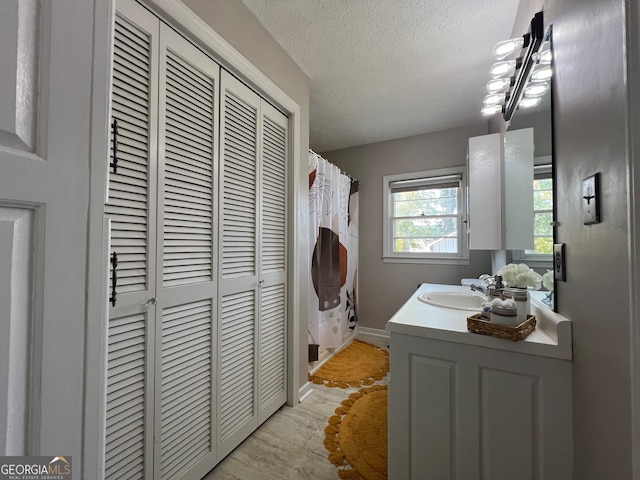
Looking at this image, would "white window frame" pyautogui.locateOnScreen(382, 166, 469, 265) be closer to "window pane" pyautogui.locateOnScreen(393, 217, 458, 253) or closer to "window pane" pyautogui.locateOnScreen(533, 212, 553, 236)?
"window pane" pyautogui.locateOnScreen(393, 217, 458, 253)

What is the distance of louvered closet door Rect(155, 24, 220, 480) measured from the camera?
1094 mm

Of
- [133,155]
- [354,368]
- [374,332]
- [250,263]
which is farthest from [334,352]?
[133,155]

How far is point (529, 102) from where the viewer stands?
1209 millimetres

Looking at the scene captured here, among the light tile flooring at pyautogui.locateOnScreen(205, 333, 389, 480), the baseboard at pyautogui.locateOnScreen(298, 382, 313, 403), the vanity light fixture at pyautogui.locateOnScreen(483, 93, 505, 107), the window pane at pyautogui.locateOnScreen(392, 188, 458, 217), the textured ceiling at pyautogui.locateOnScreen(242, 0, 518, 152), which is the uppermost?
the textured ceiling at pyautogui.locateOnScreen(242, 0, 518, 152)

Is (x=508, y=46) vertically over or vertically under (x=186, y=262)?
over

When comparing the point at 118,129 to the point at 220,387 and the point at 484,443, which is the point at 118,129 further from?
the point at 484,443

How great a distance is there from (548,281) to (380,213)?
7.44 feet

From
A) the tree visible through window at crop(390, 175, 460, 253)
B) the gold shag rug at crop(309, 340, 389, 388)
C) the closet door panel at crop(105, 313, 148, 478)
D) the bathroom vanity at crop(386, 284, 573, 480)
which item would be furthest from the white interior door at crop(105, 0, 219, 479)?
the tree visible through window at crop(390, 175, 460, 253)

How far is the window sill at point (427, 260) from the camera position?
278 cm

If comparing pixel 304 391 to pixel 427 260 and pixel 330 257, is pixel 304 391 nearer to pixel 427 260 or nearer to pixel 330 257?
pixel 330 257

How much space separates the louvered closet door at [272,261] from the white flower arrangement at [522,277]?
129cm

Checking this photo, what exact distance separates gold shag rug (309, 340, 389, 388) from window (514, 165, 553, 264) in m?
1.62

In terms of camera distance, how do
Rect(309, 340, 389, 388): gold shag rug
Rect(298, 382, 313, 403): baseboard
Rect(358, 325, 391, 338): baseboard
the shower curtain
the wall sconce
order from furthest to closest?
Rect(358, 325, 391, 338): baseboard, the shower curtain, Rect(309, 340, 389, 388): gold shag rug, Rect(298, 382, 313, 403): baseboard, the wall sconce

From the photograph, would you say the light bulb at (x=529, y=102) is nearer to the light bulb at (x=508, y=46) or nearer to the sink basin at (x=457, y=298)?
the light bulb at (x=508, y=46)
